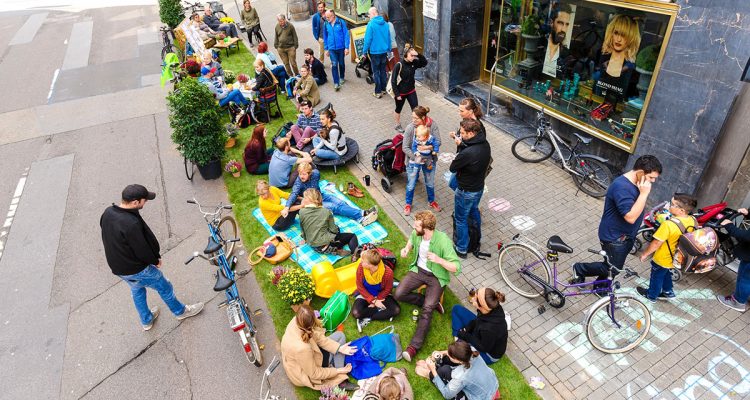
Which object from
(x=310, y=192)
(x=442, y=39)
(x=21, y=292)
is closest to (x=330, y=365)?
(x=310, y=192)

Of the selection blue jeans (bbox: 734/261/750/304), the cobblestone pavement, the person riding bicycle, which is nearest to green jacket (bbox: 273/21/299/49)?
the cobblestone pavement

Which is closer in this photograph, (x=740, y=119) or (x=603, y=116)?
(x=740, y=119)

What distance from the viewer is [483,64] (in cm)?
1198

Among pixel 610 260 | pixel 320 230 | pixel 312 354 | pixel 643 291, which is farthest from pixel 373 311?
pixel 643 291

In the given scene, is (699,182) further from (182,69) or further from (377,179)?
(182,69)

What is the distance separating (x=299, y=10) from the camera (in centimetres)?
1966

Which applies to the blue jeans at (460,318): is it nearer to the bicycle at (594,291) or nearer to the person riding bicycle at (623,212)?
the bicycle at (594,291)

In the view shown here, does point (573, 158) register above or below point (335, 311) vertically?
above

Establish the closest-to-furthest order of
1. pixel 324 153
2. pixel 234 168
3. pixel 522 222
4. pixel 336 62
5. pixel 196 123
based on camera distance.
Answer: pixel 522 222, pixel 196 123, pixel 324 153, pixel 234 168, pixel 336 62

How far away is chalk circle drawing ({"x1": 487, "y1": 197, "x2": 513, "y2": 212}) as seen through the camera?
8.12 metres

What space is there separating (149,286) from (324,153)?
14.5 feet

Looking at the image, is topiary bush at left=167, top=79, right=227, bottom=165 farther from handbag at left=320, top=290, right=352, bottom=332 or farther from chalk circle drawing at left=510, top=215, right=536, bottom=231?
chalk circle drawing at left=510, top=215, right=536, bottom=231

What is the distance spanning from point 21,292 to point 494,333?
7.33m

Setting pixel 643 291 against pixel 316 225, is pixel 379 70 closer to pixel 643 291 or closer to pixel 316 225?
pixel 316 225
